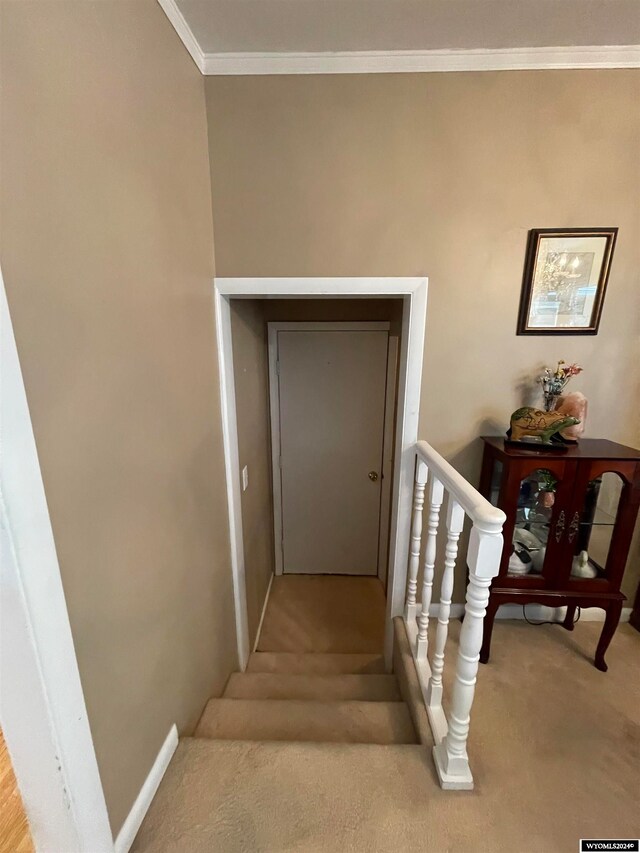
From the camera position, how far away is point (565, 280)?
1.50 meters

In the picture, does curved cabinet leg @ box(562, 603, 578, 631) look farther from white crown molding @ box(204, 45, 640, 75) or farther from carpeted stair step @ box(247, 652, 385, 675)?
white crown molding @ box(204, 45, 640, 75)

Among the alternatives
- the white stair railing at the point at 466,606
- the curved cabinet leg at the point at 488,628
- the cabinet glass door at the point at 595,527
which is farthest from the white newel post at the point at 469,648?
the cabinet glass door at the point at 595,527

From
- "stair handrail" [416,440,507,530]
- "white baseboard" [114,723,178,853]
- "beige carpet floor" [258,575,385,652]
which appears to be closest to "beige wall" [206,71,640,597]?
"stair handrail" [416,440,507,530]

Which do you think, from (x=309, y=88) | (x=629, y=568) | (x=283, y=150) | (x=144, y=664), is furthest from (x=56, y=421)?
(x=629, y=568)

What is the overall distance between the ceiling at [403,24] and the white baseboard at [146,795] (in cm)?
230

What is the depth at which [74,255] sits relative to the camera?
71 centimetres

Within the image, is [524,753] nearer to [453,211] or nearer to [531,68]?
[453,211]

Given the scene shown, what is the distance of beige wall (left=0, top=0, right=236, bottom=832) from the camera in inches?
24.5

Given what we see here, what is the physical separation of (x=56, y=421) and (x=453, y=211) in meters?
1.57

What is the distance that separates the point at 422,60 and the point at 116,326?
1.50m

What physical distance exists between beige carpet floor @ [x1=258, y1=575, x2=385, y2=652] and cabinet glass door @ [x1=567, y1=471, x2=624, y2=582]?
1481mm

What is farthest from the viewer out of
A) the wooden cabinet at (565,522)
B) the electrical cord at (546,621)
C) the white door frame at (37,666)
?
the electrical cord at (546,621)

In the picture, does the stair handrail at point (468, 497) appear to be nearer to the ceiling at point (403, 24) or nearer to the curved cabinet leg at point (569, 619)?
the curved cabinet leg at point (569, 619)

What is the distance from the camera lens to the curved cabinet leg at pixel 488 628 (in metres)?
1.50
